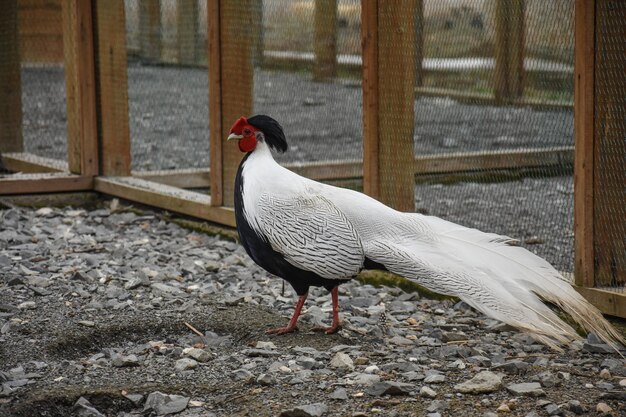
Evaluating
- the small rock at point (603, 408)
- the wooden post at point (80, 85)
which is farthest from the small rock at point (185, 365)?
the wooden post at point (80, 85)

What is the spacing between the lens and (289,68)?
5.76 m

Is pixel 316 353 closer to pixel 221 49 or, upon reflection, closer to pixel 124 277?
pixel 124 277

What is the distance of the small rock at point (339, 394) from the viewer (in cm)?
320

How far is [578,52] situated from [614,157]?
1.39 feet

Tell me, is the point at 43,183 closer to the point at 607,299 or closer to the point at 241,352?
the point at 241,352

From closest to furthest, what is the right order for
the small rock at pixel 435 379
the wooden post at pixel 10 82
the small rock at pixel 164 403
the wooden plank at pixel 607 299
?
1. the small rock at pixel 164 403
2. the small rock at pixel 435 379
3. the wooden plank at pixel 607 299
4. the wooden post at pixel 10 82

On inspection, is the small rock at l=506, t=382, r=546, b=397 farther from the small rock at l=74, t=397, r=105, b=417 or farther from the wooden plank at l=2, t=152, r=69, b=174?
the wooden plank at l=2, t=152, r=69, b=174

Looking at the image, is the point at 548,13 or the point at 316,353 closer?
the point at 316,353

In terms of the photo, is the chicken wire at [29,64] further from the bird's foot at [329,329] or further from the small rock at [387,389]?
the small rock at [387,389]

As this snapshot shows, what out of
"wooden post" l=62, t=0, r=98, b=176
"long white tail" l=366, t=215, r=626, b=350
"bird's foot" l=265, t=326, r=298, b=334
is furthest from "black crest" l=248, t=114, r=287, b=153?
"wooden post" l=62, t=0, r=98, b=176

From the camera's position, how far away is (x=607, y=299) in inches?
149

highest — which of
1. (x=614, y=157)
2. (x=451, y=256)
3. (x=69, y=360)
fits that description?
(x=614, y=157)

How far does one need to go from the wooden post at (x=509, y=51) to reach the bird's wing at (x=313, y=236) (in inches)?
53.9

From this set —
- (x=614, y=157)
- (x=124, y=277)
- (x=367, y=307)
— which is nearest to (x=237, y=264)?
(x=124, y=277)
